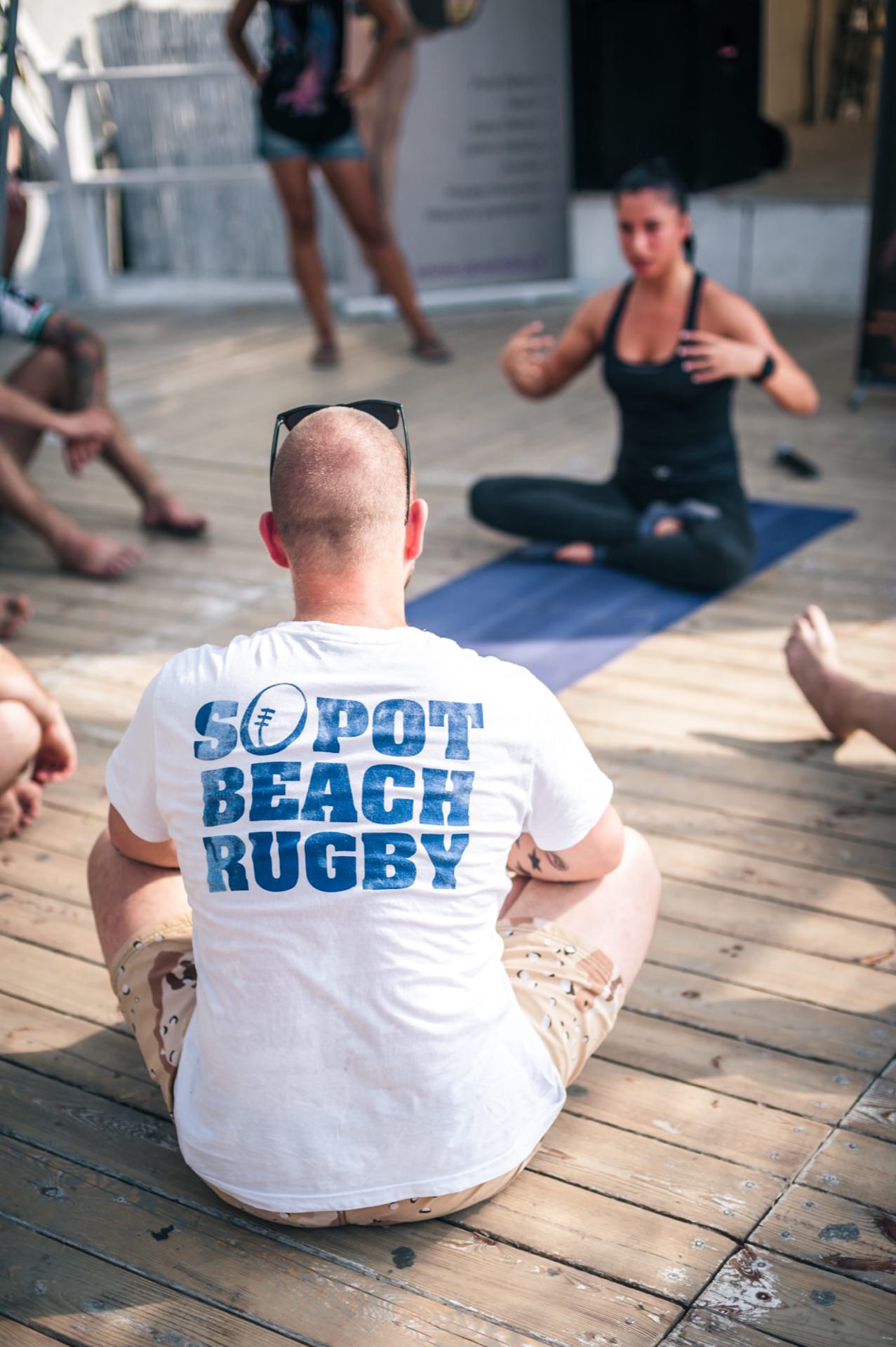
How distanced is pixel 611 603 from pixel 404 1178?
2.17 m

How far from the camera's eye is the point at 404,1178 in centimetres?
141

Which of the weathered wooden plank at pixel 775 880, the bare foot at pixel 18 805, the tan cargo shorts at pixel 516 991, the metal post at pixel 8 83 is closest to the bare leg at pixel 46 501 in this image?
the bare foot at pixel 18 805

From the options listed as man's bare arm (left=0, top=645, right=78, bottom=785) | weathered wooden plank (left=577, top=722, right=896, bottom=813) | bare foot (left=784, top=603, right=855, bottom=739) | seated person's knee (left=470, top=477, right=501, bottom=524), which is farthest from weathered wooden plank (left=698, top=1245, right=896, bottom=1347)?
seated person's knee (left=470, top=477, right=501, bottom=524)

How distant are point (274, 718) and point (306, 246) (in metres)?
4.77

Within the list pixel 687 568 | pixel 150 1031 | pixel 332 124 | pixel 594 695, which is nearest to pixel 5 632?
pixel 594 695

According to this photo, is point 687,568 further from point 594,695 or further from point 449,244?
point 449,244

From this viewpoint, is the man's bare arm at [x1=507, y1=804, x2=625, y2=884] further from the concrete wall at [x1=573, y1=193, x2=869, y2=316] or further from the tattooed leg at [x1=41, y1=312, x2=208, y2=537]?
the concrete wall at [x1=573, y1=193, x2=869, y2=316]

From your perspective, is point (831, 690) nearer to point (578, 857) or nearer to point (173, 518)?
point (578, 857)

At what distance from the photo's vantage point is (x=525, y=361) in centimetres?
347

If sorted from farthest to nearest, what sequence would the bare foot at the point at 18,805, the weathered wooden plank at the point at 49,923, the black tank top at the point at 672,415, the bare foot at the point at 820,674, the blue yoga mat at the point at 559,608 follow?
the black tank top at the point at 672,415 < the blue yoga mat at the point at 559,608 < the bare foot at the point at 820,674 < the bare foot at the point at 18,805 < the weathered wooden plank at the point at 49,923

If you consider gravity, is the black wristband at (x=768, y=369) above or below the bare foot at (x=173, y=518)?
above

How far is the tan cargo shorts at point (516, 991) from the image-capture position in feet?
5.13

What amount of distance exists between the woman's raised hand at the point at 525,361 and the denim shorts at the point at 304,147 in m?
2.24

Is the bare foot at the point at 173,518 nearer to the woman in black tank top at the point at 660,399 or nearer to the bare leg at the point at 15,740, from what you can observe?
the woman in black tank top at the point at 660,399
